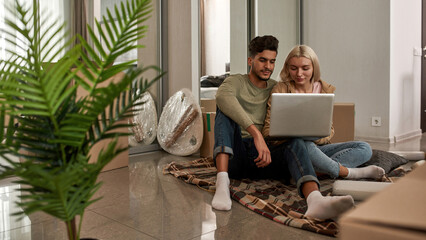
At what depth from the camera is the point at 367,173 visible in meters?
2.06

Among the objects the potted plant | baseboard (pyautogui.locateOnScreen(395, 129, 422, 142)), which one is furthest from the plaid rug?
baseboard (pyautogui.locateOnScreen(395, 129, 422, 142))

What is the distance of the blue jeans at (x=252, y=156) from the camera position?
1.64 meters

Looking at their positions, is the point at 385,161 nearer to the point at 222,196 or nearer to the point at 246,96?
the point at 246,96

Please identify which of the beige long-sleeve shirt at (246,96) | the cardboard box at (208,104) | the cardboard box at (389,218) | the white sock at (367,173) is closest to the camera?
the cardboard box at (389,218)

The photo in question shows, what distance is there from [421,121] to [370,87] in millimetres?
1246

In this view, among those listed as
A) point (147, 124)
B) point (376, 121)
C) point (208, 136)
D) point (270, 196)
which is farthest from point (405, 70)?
point (270, 196)

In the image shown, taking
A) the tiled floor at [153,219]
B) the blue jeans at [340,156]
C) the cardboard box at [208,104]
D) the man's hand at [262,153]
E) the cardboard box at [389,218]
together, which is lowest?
the tiled floor at [153,219]

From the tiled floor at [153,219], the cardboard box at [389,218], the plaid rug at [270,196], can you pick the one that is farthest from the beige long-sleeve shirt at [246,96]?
the cardboard box at [389,218]

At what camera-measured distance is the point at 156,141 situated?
3.34m

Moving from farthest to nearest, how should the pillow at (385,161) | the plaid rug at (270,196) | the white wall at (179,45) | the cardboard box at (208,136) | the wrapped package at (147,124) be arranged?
the white wall at (179,45), the wrapped package at (147,124), the cardboard box at (208,136), the pillow at (385,161), the plaid rug at (270,196)

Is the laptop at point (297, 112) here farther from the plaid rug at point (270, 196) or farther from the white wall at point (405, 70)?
the white wall at point (405, 70)

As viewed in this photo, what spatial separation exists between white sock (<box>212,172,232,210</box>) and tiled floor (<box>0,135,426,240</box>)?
0.03 m

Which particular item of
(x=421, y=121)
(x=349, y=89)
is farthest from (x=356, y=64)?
(x=421, y=121)

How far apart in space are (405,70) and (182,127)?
104 inches
